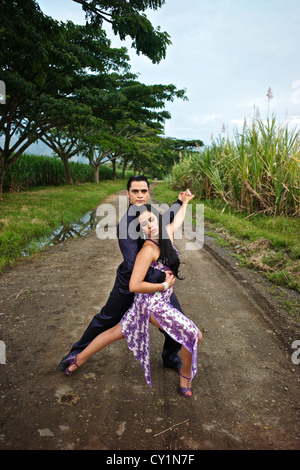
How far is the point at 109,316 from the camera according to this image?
7.46ft

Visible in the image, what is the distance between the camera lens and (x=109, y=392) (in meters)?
2.17

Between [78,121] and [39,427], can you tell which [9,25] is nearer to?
[78,121]

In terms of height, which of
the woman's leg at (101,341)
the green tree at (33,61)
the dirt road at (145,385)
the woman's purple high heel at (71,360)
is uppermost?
the green tree at (33,61)

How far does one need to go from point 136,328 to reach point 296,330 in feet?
6.39

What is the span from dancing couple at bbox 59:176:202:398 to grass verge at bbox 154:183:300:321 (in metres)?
1.99

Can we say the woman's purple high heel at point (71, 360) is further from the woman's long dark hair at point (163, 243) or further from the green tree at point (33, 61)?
the green tree at point (33, 61)

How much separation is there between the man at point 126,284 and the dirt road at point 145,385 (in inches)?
8.6

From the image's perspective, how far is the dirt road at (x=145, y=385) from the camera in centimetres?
180

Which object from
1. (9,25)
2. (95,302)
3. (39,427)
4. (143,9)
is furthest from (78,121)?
(39,427)

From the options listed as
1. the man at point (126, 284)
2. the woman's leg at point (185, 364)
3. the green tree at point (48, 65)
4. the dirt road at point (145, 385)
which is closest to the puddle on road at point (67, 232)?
the dirt road at point (145, 385)

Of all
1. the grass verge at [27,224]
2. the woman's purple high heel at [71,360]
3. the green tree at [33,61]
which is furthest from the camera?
the green tree at [33,61]

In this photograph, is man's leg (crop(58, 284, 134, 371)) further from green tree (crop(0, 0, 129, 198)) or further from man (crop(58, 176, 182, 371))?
green tree (crop(0, 0, 129, 198))

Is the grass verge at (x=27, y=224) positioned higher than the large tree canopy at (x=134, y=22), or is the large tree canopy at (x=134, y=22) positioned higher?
the large tree canopy at (x=134, y=22)

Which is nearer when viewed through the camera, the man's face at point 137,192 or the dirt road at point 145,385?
the dirt road at point 145,385
